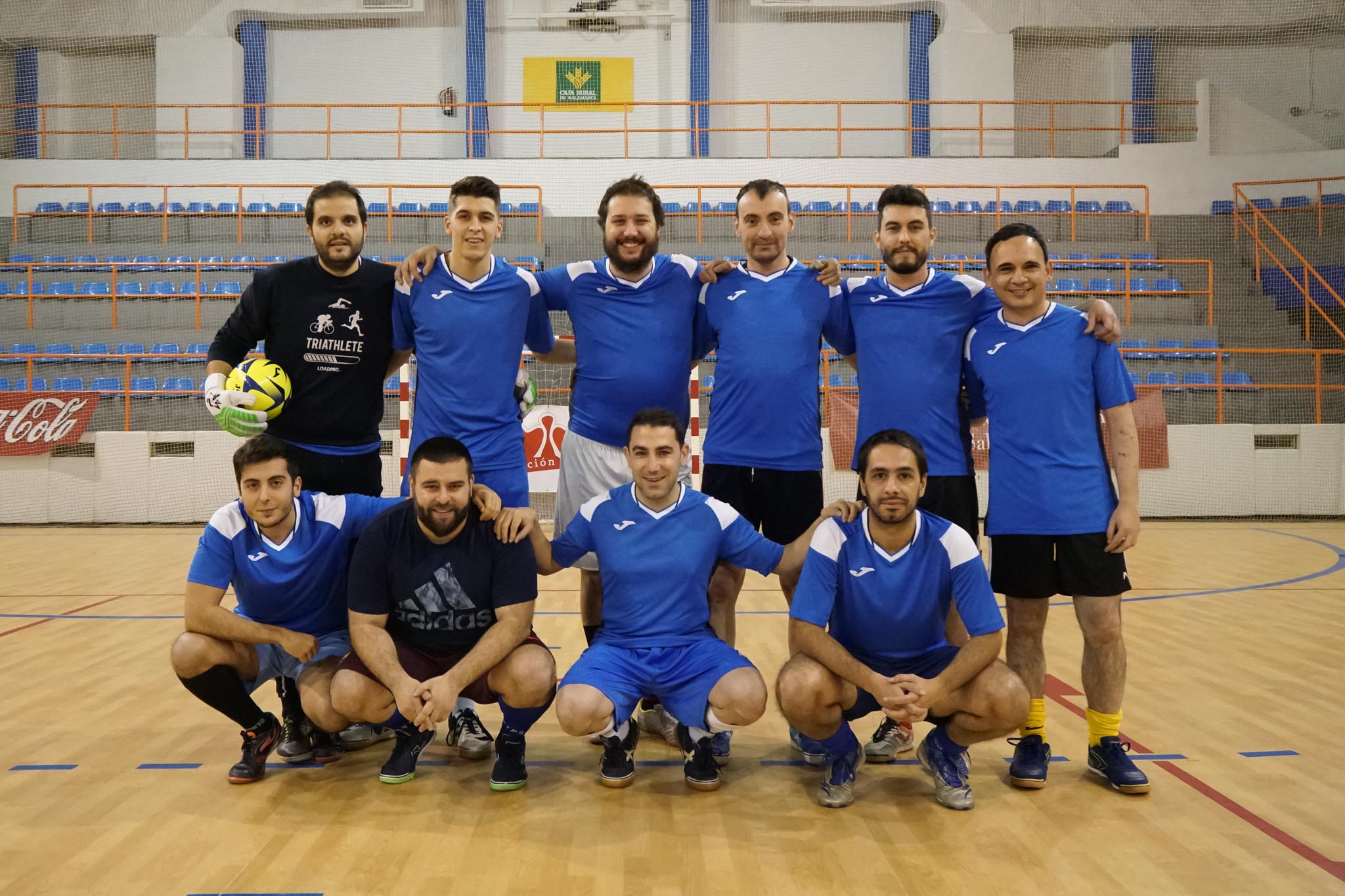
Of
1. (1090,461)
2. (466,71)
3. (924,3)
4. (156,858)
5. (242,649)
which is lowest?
(156,858)

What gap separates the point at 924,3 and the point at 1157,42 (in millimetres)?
4142

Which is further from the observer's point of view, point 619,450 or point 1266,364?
point 1266,364

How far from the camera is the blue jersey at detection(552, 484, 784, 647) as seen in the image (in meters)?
3.43

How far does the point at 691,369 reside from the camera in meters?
4.13

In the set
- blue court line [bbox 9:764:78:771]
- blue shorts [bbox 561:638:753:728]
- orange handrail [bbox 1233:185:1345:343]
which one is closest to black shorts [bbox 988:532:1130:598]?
blue shorts [bbox 561:638:753:728]

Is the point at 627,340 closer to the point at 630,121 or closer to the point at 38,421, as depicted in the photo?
the point at 38,421

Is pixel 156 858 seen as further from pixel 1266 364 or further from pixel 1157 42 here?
pixel 1157 42

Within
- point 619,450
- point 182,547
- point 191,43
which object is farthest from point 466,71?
point 619,450

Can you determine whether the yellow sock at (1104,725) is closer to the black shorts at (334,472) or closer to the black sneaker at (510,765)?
the black sneaker at (510,765)

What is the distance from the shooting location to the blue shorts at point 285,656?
354cm

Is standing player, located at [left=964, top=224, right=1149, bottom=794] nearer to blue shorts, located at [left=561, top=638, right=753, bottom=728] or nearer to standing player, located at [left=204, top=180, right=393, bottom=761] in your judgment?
blue shorts, located at [left=561, top=638, right=753, bottom=728]

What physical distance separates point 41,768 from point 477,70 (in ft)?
52.9

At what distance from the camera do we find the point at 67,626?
5.89 meters

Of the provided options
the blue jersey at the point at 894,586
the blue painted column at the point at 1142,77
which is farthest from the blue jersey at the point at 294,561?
the blue painted column at the point at 1142,77
